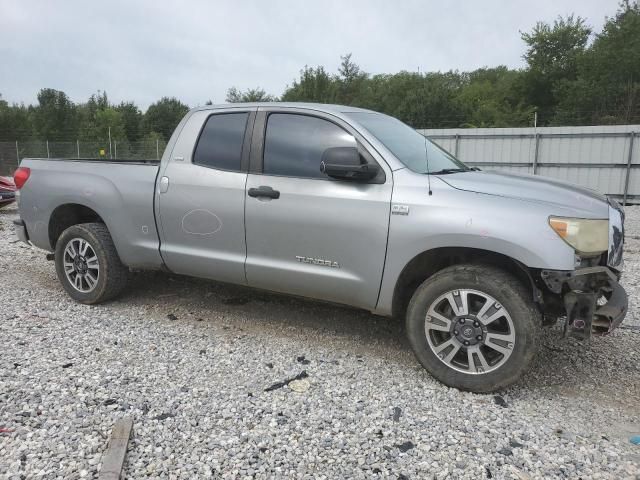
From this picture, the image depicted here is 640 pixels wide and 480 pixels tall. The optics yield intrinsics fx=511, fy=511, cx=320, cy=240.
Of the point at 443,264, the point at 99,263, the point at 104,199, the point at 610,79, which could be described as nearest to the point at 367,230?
the point at 443,264

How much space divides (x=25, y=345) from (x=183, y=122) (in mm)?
2189

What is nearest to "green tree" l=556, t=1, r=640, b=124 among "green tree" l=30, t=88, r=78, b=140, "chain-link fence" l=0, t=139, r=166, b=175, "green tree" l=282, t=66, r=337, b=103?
"green tree" l=282, t=66, r=337, b=103

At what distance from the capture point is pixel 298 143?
3840 millimetres

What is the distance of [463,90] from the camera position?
5209 cm

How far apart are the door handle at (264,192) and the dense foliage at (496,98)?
1039 inches

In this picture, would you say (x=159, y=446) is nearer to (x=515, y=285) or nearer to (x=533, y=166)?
(x=515, y=285)

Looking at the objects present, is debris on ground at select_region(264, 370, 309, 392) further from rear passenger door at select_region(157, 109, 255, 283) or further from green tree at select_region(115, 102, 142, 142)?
green tree at select_region(115, 102, 142, 142)

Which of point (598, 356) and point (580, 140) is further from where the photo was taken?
point (580, 140)

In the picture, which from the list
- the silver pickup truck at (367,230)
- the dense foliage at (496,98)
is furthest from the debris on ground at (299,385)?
the dense foliage at (496,98)

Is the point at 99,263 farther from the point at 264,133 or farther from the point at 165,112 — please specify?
the point at 165,112

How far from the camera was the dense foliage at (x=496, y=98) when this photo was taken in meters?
33.6

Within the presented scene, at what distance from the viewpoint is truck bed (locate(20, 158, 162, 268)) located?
4426 mm

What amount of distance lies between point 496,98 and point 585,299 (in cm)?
4924

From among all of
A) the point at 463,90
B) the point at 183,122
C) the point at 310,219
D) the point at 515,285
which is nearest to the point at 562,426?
the point at 515,285
